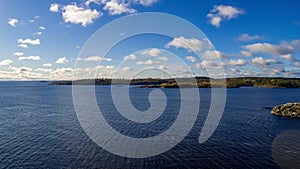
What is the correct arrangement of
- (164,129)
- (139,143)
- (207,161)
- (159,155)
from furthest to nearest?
(164,129) < (139,143) < (159,155) < (207,161)

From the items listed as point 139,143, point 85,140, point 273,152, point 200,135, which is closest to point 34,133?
point 85,140

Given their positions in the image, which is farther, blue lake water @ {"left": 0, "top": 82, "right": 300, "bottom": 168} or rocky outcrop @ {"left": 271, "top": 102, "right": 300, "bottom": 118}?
rocky outcrop @ {"left": 271, "top": 102, "right": 300, "bottom": 118}

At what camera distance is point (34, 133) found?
4947 centimetres

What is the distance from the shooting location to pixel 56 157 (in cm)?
3503

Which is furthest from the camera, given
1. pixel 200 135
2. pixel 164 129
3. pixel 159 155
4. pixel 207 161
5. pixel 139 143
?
pixel 164 129

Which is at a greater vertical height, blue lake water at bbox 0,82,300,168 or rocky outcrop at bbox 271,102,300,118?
rocky outcrop at bbox 271,102,300,118

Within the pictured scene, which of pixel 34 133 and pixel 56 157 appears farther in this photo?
pixel 34 133

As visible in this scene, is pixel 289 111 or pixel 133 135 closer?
pixel 133 135

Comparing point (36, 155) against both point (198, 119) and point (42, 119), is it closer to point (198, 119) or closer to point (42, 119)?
point (42, 119)

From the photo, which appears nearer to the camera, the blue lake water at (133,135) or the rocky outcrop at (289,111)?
the blue lake water at (133,135)

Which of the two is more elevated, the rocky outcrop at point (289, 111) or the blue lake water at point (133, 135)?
the rocky outcrop at point (289, 111)

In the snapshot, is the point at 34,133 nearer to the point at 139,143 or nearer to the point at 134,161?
the point at 139,143

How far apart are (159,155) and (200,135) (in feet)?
46.6

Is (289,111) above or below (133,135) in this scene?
above
